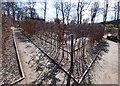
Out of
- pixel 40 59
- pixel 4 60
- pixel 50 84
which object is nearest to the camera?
pixel 50 84

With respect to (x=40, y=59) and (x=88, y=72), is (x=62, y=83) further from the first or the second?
(x=40, y=59)

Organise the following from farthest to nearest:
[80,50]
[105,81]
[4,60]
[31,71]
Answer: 1. [80,50]
2. [4,60]
3. [31,71]
4. [105,81]

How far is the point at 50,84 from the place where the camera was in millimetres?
5348

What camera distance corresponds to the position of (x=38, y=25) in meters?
16.2

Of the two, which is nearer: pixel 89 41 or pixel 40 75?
pixel 40 75

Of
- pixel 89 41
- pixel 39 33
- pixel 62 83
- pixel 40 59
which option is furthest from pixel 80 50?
pixel 39 33

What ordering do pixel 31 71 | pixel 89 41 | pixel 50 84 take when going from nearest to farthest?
pixel 50 84 < pixel 31 71 < pixel 89 41

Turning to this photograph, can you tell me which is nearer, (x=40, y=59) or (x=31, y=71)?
(x=31, y=71)

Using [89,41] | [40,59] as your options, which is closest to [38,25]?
[89,41]

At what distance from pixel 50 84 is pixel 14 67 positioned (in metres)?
1.95

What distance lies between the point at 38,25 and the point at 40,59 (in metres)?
8.23

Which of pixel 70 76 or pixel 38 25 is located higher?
pixel 38 25

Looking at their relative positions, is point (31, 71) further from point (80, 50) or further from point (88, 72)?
point (80, 50)

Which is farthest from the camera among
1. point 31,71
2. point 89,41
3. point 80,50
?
point 89,41
